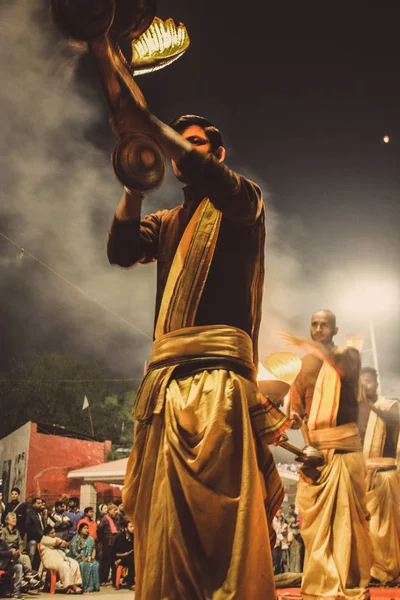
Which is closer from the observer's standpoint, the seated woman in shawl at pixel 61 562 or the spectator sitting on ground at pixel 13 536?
the spectator sitting on ground at pixel 13 536

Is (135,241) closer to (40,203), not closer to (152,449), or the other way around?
(152,449)

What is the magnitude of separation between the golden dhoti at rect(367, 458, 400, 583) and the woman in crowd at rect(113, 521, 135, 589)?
Answer: 3.72 meters

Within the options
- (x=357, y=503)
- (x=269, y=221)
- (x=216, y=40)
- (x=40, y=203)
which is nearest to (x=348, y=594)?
(x=357, y=503)

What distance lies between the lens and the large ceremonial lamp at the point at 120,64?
6.72 ft

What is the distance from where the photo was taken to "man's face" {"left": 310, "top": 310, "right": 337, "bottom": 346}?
607 cm

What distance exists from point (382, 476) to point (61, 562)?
4910 millimetres

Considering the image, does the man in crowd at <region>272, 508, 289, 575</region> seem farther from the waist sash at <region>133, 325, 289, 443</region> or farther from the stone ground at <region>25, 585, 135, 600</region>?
the waist sash at <region>133, 325, 289, 443</region>

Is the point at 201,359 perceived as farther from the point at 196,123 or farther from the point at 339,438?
the point at 339,438

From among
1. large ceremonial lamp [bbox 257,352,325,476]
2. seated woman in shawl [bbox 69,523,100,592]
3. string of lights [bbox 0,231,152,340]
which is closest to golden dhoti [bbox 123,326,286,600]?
large ceremonial lamp [bbox 257,352,325,476]

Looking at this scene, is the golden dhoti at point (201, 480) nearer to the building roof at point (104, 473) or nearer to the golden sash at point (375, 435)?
the golden sash at point (375, 435)

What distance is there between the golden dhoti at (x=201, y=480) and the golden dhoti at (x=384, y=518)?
7039 millimetres

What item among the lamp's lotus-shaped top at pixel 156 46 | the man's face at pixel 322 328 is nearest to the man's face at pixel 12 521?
the man's face at pixel 322 328

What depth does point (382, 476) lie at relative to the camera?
9242 millimetres

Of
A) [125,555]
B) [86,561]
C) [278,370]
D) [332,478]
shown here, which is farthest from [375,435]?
[278,370]
